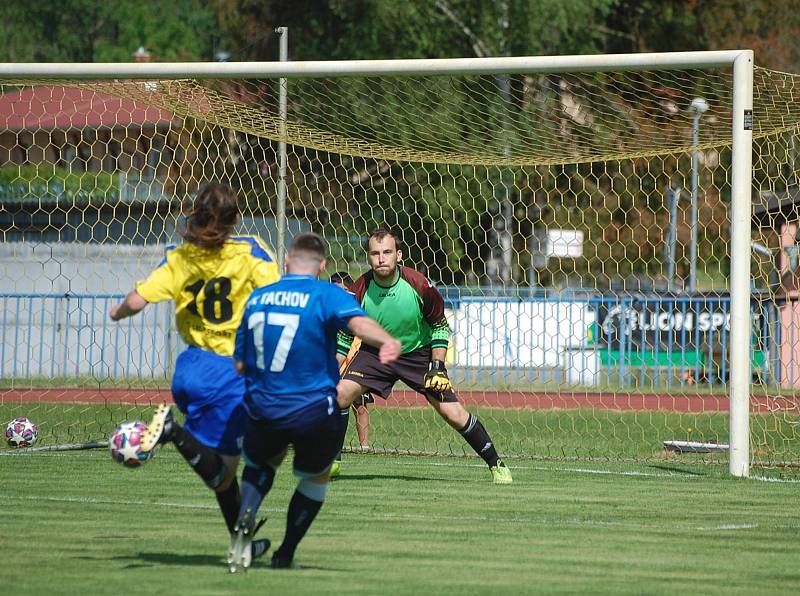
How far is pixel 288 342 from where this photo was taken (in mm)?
6016

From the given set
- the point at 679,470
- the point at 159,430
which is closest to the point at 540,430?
the point at 679,470

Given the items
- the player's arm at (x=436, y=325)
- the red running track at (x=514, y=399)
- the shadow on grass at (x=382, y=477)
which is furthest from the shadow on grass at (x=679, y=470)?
the red running track at (x=514, y=399)

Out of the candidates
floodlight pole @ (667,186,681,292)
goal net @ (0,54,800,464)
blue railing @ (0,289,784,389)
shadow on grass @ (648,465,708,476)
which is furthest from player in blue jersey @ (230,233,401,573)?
blue railing @ (0,289,784,389)

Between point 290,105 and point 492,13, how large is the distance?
2123 centimetres

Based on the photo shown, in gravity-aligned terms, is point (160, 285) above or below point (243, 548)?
above

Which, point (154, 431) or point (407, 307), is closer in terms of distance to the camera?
point (154, 431)

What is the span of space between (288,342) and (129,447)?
34.2 inches

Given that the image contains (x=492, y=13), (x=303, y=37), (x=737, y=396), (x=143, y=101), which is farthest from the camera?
(x=303, y=37)

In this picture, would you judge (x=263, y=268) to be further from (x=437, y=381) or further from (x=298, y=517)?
(x=437, y=381)

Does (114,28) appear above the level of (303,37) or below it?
above

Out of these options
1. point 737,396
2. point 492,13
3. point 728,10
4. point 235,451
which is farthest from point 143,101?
point 728,10

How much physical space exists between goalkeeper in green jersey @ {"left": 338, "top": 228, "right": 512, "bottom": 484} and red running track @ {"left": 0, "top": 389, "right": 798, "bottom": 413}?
24.4ft

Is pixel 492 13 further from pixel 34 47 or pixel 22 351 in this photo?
pixel 34 47

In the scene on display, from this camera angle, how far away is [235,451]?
638 centimetres
